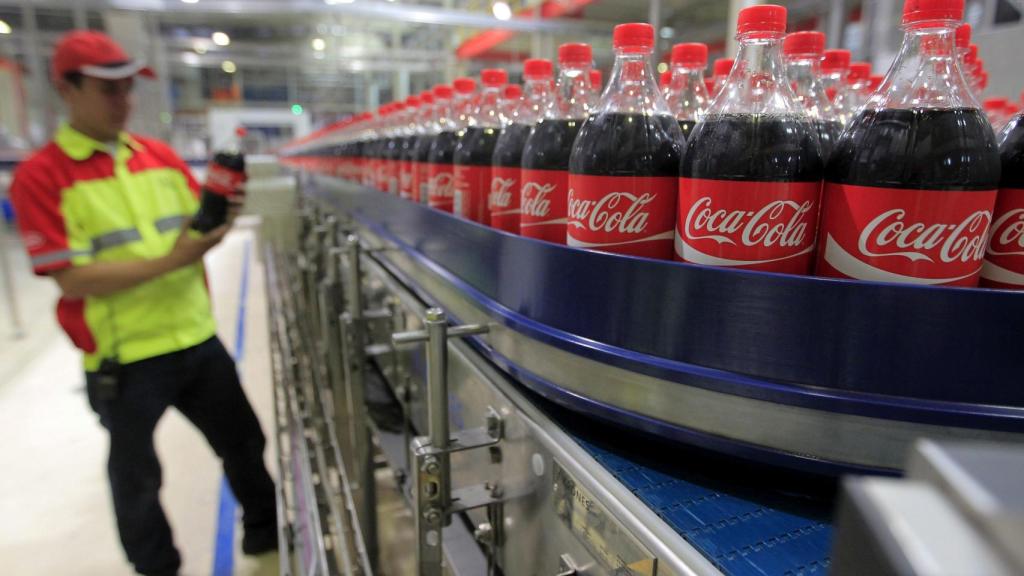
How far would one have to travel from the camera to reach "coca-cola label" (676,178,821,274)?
583 millimetres

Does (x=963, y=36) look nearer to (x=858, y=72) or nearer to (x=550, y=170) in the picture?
(x=858, y=72)

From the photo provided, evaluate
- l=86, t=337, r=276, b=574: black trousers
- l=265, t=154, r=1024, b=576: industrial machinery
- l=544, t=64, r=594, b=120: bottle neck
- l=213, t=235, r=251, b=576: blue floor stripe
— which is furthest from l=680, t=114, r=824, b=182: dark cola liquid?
l=213, t=235, r=251, b=576: blue floor stripe

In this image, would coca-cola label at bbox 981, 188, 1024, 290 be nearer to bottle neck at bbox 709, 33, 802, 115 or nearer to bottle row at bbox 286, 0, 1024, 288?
bottle row at bbox 286, 0, 1024, 288

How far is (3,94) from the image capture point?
7199 millimetres

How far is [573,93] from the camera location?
3.23ft

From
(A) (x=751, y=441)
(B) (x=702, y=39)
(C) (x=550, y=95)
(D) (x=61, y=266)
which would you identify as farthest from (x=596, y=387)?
(B) (x=702, y=39)

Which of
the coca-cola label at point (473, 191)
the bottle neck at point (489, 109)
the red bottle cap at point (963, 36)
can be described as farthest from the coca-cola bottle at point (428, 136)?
the red bottle cap at point (963, 36)

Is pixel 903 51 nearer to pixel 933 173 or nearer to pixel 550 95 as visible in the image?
pixel 933 173

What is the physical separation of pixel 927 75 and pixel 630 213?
32 centimetres

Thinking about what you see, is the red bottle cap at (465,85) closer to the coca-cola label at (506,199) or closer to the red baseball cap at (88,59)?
the coca-cola label at (506,199)

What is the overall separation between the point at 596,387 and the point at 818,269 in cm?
26

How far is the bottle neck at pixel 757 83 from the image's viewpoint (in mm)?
653

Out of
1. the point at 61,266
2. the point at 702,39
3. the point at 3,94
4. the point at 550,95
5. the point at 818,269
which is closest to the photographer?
the point at 818,269

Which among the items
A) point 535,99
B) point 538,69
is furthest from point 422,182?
point 538,69
